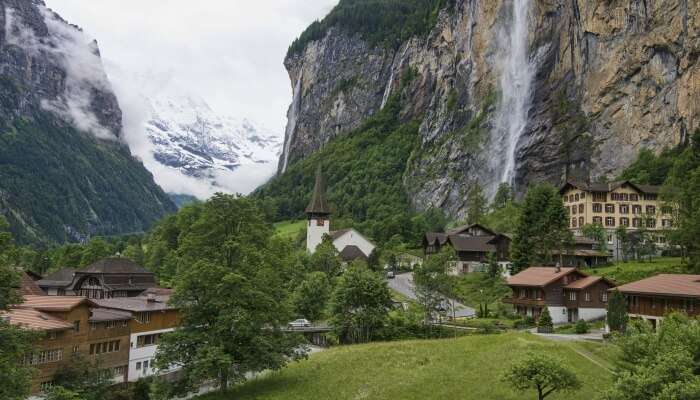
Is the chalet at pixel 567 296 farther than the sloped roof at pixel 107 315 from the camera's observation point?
Yes

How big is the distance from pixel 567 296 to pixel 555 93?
9304 centimetres

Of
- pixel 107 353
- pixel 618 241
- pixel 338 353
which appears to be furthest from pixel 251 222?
pixel 618 241

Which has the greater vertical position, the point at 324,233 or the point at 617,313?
the point at 324,233

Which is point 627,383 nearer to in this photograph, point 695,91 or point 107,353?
point 107,353

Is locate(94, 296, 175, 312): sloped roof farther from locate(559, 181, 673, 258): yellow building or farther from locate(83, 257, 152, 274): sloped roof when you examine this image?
locate(559, 181, 673, 258): yellow building

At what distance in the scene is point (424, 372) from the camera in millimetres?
41812

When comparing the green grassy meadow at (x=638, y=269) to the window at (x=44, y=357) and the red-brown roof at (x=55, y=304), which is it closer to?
the red-brown roof at (x=55, y=304)

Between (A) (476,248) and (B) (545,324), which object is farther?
(A) (476,248)

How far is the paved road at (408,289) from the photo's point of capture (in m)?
71.2

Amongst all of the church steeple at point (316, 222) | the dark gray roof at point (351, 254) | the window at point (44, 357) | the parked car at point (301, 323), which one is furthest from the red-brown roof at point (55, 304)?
the church steeple at point (316, 222)

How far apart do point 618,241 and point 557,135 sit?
55732 millimetres

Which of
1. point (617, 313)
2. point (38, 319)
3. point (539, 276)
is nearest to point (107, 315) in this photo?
point (38, 319)

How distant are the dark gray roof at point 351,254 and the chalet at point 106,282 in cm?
3607

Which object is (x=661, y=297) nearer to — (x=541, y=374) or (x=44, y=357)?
(x=541, y=374)
